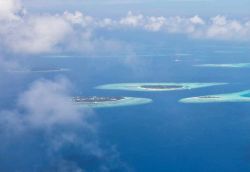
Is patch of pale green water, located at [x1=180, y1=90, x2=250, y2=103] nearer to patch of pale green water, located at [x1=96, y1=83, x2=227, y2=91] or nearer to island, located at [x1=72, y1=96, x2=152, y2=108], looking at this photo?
island, located at [x1=72, y1=96, x2=152, y2=108]

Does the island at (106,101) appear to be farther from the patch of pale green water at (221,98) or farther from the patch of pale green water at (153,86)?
the patch of pale green water at (153,86)

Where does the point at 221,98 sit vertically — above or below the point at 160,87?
below

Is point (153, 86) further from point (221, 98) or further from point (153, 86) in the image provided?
point (221, 98)

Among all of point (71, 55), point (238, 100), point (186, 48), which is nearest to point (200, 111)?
point (238, 100)

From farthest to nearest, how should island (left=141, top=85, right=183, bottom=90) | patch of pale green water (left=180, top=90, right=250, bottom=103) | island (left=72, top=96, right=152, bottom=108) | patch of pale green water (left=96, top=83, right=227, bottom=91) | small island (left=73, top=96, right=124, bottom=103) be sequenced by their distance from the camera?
island (left=141, top=85, right=183, bottom=90), patch of pale green water (left=96, top=83, right=227, bottom=91), patch of pale green water (left=180, top=90, right=250, bottom=103), small island (left=73, top=96, right=124, bottom=103), island (left=72, top=96, right=152, bottom=108)

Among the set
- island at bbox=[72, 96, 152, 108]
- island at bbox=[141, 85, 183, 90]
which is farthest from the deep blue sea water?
island at bbox=[141, 85, 183, 90]

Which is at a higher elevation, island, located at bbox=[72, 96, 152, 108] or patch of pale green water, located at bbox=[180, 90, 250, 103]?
island, located at bbox=[72, 96, 152, 108]

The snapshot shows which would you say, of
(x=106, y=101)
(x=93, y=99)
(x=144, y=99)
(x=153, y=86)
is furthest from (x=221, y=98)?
(x=93, y=99)
